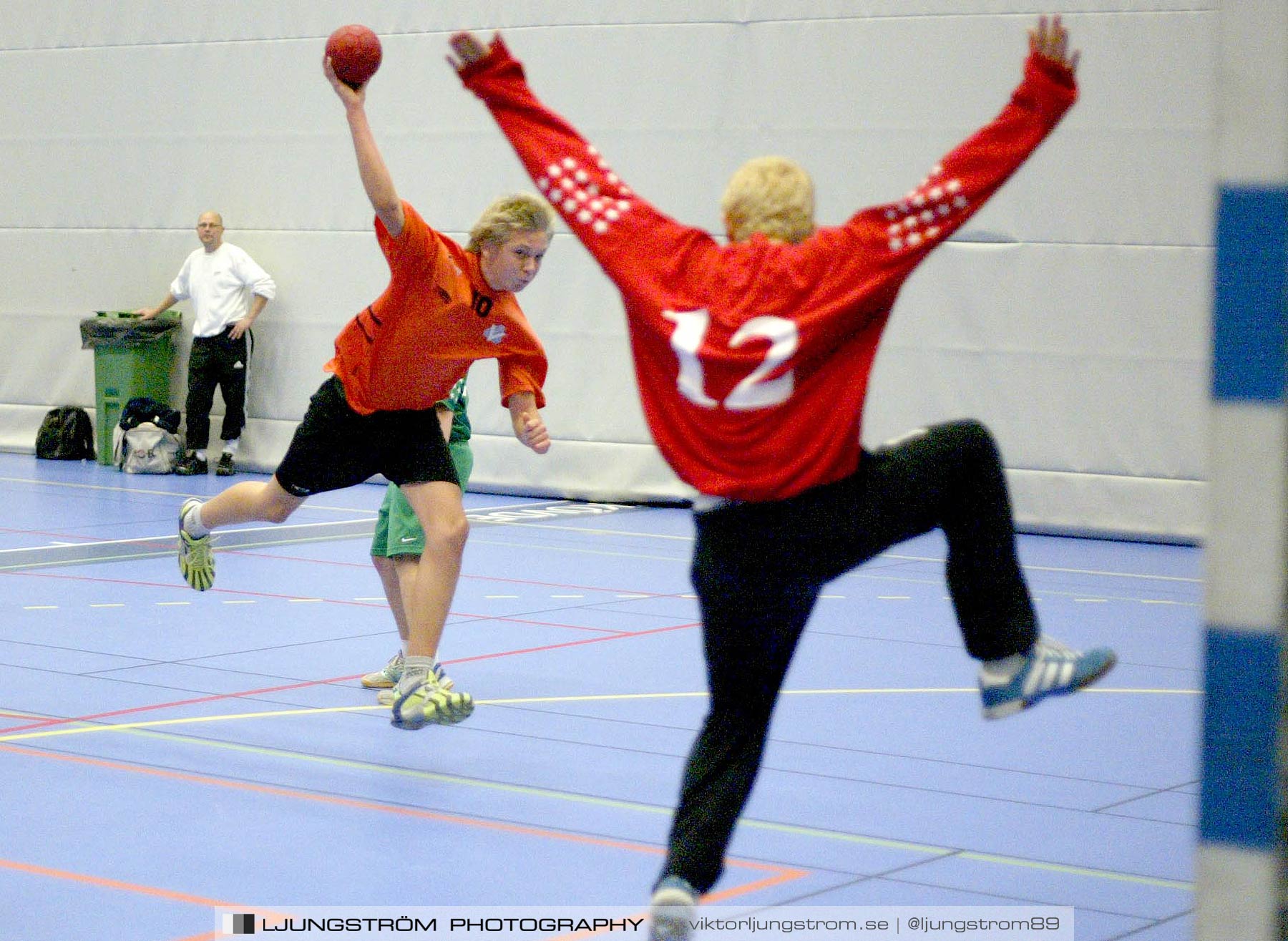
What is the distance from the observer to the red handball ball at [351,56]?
495 cm

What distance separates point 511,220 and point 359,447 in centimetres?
105

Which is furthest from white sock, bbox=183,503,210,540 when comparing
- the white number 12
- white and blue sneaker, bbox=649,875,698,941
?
white and blue sneaker, bbox=649,875,698,941

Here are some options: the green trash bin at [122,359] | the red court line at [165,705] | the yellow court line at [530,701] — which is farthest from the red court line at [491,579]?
the green trash bin at [122,359]

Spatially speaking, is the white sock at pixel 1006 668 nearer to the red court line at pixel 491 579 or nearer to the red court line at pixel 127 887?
the red court line at pixel 127 887

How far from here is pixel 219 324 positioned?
15008mm

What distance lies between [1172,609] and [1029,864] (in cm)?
499

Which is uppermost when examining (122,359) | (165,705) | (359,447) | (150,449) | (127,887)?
(122,359)

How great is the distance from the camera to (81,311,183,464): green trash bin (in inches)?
612

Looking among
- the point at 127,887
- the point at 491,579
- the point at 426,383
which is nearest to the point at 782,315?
the point at 127,887

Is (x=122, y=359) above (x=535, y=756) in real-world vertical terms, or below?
above

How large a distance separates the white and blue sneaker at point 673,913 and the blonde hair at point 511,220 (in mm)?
2944

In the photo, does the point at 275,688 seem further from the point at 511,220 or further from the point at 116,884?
the point at 116,884

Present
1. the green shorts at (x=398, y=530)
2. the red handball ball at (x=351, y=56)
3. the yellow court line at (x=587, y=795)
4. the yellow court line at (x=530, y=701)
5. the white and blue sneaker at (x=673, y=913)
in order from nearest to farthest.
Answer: the white and blue sneaker at (x=673, y=913) → the yellow court line at (x=587, y=795) → the red handball ball at (x=351, y=56) → the yellow court line at (x=530, y=701) → the green shorts at (x=398, y=530)

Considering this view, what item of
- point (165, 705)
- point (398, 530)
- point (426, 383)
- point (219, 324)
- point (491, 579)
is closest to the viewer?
point (426, 383)
